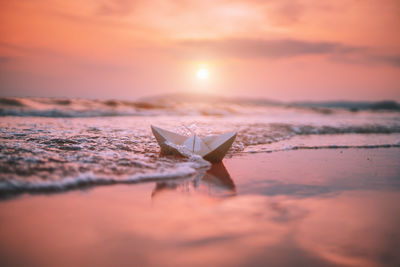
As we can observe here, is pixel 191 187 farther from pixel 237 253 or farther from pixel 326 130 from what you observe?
pixel 326 130

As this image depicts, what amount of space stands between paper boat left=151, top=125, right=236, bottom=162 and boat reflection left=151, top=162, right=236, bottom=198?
2.14ft

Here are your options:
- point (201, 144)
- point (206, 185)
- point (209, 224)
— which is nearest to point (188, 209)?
point (209, 224)

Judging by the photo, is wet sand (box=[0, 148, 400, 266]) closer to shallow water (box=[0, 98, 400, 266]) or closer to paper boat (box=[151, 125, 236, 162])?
shallow water (box=[0, 98, 400, 266])

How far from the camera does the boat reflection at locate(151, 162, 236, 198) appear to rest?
3.98 metres

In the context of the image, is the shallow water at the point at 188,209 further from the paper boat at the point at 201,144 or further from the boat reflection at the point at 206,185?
the paper boat at the point at 201,144

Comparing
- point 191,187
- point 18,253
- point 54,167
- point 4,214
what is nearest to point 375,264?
point 191,187

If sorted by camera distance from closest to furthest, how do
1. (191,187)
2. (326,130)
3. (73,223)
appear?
(73,223) → (191,187) → (326,130)

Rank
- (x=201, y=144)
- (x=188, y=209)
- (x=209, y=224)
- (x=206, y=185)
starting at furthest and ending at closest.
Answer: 1. (x=201, y=144)
2. (x=206, y=185)
3. (x=188, y=209)
4. (x=209, y=224)

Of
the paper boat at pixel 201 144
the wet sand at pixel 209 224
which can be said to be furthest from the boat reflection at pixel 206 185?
the paper boat at pixel 201 144

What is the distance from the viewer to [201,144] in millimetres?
5684

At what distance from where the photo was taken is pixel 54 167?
4.51 meters

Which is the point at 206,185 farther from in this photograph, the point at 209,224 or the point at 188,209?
the point at 209,224

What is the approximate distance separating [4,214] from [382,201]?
426 cm

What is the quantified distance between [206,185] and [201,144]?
149 centimetres
